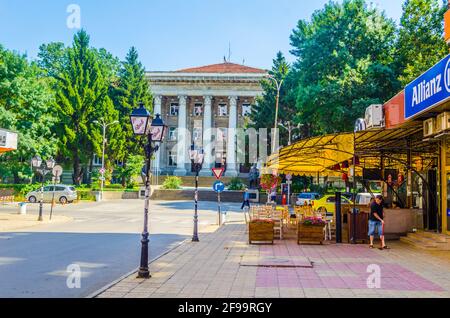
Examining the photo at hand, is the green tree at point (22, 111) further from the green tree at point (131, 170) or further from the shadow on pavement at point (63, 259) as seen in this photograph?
the shadow on pavement at point (63, 259)

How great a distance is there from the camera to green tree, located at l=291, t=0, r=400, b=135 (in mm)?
32594

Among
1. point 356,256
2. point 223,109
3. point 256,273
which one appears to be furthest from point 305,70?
point 223,109

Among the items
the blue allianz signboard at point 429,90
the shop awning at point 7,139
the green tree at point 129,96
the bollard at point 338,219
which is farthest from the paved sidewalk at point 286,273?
the green tree at point 129,96

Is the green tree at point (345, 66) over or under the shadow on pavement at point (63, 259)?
over

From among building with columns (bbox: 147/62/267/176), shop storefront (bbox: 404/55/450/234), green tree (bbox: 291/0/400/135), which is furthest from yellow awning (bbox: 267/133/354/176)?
building with columns (bbox: 147/62/267/176)

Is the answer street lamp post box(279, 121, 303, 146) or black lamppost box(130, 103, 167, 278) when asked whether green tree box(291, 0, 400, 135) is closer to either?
street lamp post box(279, 121, 303, 146)

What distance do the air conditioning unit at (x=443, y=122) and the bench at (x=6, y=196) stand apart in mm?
38926

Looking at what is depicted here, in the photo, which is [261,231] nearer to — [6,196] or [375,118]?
[375,118]

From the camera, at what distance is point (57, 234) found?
61.9ft

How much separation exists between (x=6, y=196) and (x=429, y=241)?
1551 inches

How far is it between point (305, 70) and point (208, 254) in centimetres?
2725

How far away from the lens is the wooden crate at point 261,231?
16219 mm
